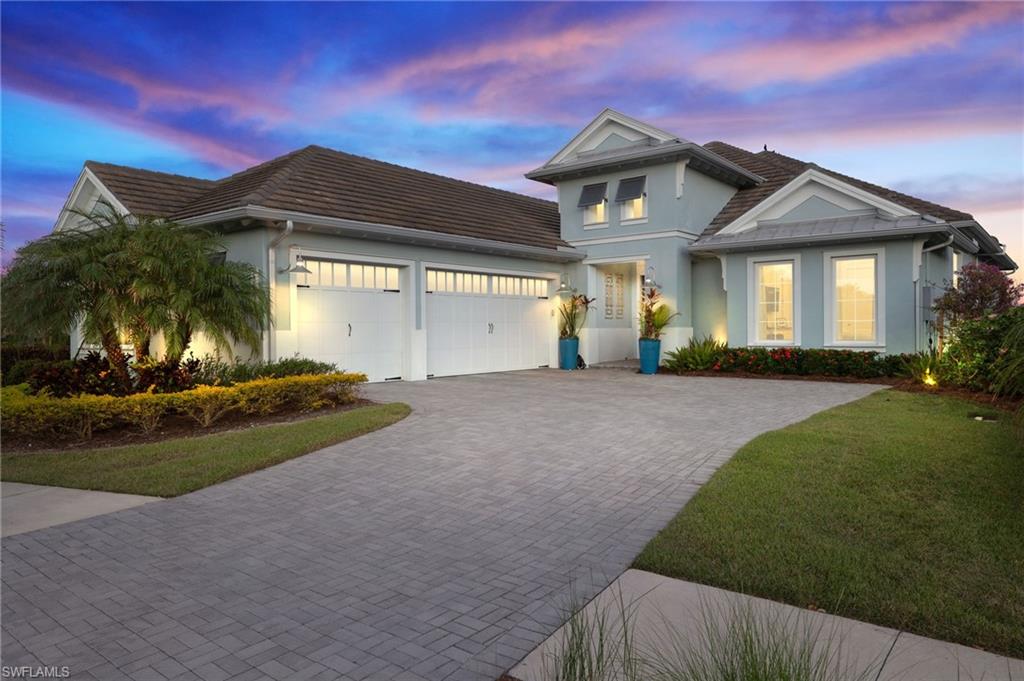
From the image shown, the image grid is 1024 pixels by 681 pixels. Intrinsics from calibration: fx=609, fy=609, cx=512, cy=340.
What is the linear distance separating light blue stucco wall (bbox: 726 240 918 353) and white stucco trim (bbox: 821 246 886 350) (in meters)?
0.05

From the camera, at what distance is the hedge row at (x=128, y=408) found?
837 centimetres

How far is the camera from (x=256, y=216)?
37.1 feet

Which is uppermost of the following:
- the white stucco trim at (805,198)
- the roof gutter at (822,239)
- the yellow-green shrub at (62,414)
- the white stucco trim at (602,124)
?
the white stucco trim at (602,124)

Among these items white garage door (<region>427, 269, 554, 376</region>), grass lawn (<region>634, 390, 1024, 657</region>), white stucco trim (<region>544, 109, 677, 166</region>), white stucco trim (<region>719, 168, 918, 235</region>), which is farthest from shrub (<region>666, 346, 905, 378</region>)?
grass lawn (<region>634, 390, 1024, 657</region>)

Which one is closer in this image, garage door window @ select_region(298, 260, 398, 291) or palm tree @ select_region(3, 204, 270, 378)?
palm tree @ select_region(3, 204, 270, 378)

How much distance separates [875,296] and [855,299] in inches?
17.6

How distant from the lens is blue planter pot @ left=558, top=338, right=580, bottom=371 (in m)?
18.0

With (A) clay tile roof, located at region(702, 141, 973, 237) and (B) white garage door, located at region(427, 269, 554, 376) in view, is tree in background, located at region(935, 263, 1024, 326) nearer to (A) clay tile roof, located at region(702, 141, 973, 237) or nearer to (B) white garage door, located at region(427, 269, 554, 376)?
(A) clay tile roof, located at region(702, 141, 973, 237)

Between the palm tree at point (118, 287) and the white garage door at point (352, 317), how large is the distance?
94.6 inches

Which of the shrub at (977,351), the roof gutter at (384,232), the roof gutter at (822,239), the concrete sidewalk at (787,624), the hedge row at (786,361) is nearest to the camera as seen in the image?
the concrete sidewalk at (787,624)

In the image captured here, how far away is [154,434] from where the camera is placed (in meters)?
8.59

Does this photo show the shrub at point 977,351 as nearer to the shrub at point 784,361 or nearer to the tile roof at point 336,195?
the shrub at point 784,361

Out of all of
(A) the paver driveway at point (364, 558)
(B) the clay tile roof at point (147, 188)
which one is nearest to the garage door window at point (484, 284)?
(B) the clay tile roof at point (147, 188)

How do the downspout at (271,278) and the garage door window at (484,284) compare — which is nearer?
the downspout at (271,278)
